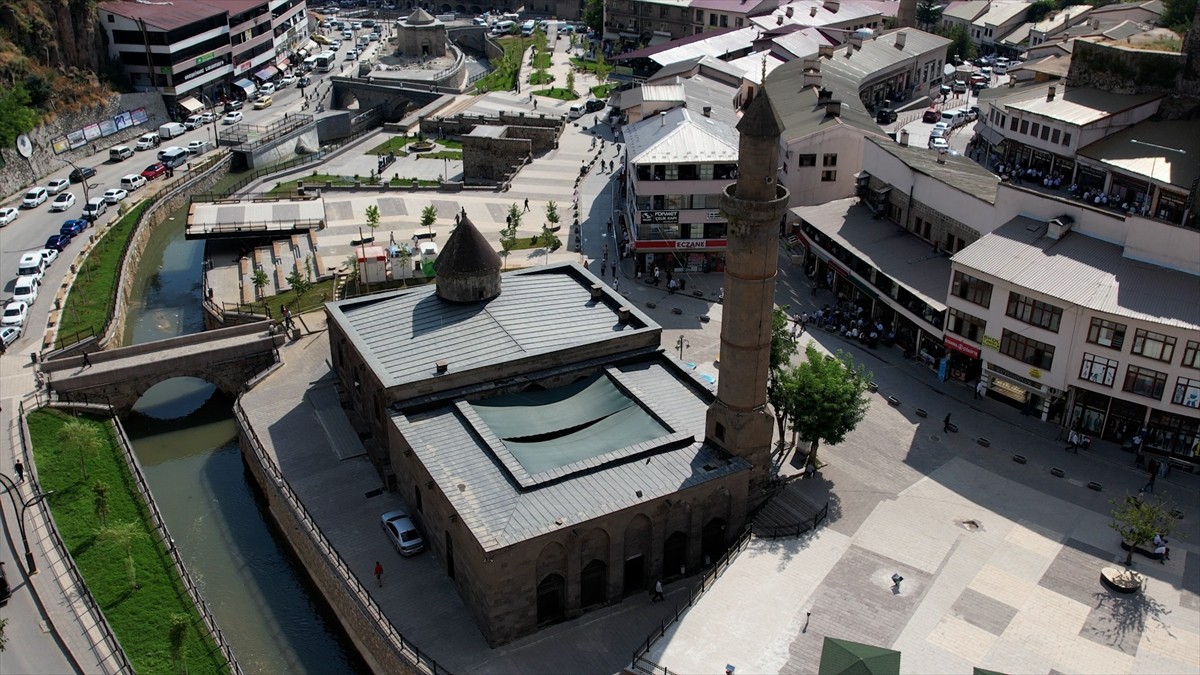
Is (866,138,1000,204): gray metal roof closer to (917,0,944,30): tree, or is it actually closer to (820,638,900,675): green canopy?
(820,638,900,675): green canopy

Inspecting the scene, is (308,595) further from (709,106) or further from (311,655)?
(709,106)

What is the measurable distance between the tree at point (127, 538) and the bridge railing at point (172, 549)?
4.59 ft

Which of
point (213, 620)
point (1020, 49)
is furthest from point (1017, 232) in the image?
point (1020, 49)

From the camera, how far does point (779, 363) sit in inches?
2314

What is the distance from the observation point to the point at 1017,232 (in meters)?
62.0

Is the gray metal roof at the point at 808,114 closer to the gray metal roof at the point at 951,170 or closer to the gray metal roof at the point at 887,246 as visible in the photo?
the gray metal roof at the point at 951,170

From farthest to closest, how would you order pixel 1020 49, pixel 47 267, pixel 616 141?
1. pixel 1020 49
2. pixel 616 141
3. pixel 47 267

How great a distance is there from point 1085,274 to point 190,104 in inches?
4270

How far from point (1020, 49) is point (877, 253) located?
97.3m

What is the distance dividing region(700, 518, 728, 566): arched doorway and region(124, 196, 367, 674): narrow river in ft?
54.8

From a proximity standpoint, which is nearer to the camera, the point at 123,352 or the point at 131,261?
the point at 123,352

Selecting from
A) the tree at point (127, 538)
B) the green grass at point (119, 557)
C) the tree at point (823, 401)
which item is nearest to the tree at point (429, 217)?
the green grass at point (119, 557)

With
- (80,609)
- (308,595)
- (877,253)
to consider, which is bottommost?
(308,595)

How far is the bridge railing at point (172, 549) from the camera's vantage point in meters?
45.3
